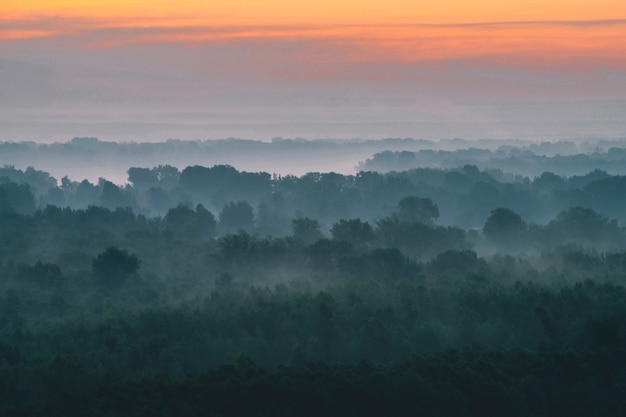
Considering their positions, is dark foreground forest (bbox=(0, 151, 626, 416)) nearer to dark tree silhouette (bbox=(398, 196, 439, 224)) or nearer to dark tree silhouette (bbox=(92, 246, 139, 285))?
dark tree silhouette (bbox=(92, 246, 139, 285))

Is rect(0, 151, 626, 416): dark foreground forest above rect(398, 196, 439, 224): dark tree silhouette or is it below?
below

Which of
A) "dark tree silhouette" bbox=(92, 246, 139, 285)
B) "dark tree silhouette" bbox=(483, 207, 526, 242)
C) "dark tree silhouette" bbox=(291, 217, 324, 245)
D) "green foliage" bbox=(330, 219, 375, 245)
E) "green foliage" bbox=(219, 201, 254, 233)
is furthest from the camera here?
"green foliage" bbox=(219, 201, 254, 233)

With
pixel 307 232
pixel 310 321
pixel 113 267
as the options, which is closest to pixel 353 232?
pixel 307 232

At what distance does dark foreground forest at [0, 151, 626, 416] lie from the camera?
4853 cm

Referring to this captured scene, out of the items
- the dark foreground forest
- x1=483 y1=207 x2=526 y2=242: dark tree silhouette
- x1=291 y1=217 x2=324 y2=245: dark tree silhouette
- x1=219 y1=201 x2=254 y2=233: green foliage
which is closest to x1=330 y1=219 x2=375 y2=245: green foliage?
the dark foreground forest

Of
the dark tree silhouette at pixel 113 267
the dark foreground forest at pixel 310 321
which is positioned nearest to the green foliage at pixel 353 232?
the dark foreground forest at pixel 310 321

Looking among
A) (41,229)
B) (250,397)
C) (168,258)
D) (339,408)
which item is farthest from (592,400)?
(41,229)

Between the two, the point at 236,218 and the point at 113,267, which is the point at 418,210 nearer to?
the point at 236,218

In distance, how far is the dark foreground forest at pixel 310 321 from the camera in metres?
48.5

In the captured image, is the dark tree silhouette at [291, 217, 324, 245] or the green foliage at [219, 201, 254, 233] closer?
the dark tree silhouette at [291, 217, 324, 245]

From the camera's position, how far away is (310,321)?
6681 centimetres

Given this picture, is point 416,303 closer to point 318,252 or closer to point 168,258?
point 318,252

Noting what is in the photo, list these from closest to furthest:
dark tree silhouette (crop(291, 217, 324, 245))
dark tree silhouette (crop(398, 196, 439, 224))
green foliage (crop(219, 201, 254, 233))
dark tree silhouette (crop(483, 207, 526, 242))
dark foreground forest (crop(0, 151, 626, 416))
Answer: dark foreground forest (crop(0, 151, 626, 416))
dark tree silhouette (crop(291, 217, 324, 245))
dark tree silhouette (crop(483, 207, 526, 242))
dark tree silhouette (crop(398, 196, 439, 224))
green foliage (crop(219, 201, 254, 233))

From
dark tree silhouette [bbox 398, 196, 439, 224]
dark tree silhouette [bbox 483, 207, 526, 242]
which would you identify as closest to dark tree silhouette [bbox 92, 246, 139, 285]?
dark tree silhouette [bbox 483, 207, 526, 242]
